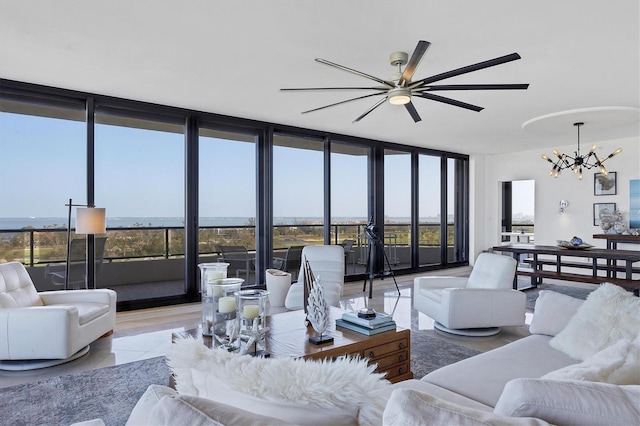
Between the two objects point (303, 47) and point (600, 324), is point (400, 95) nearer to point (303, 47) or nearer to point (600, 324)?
point (303, 47)

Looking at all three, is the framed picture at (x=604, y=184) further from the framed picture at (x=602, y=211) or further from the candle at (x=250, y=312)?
the candle at (x=250, y=312)

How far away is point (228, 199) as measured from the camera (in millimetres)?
5738

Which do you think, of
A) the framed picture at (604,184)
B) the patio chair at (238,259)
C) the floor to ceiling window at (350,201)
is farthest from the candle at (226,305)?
the framed picture at (604,184)

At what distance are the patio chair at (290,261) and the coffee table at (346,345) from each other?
3150 millimetres

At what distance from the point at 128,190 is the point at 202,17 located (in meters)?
3.11

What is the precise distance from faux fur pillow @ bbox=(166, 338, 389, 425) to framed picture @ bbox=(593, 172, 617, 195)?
332 inches

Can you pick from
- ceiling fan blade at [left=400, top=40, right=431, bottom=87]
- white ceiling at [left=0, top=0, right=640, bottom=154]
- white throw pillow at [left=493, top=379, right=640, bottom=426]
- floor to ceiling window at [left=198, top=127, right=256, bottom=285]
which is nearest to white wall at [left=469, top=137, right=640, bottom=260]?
white ceiling at [left=0, top=0, right=640, bottom=154]

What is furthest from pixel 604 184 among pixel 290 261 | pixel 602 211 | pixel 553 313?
pixel 553 313

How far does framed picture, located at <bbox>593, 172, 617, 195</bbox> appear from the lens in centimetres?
742

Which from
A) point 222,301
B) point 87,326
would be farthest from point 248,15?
point 87,326

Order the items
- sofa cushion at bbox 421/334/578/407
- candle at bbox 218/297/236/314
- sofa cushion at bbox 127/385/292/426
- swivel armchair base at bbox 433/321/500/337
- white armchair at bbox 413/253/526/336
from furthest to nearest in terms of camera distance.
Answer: swivel armchair base at bbox 433/321/500/337, white armchair at bbox 413/253/526/336, candle at bbox 218/297/236/314, sofa cushion at bbox 421/334/578/407, sofa cushion at bbox 127/385/292/426

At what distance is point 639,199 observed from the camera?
7.12 m

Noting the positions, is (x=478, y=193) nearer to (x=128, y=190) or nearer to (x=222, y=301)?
(x=128, y=190)

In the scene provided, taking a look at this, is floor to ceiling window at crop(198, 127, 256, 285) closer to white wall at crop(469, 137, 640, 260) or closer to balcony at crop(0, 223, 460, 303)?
balcony at crop(0, 223, 460, 303)
